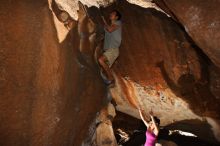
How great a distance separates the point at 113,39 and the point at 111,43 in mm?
119

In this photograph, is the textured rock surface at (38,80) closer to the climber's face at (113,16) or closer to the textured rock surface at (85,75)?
the textured rock surface at (85,75)

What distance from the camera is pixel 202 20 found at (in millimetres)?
5891

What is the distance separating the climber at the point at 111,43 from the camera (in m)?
6.85

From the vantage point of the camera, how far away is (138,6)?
7234mm

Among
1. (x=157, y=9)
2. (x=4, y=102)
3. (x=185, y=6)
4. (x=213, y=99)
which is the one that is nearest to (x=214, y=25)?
(x=185, y=6)

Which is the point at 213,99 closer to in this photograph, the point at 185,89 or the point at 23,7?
the point at 185,89

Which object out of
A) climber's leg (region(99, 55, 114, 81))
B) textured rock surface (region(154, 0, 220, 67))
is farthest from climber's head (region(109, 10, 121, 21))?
textured rock surface (region(154, 0, 220, 67))

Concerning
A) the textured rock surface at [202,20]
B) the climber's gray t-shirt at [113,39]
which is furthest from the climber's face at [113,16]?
the textured rock surface at [202,20]

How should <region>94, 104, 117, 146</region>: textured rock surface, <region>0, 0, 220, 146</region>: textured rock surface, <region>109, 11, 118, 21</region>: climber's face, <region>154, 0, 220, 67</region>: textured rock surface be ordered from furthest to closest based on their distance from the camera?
<region>94, 104, 117, 146</region>: textured rock surface, <region>109, 11, 118, 21</region>: climber's face, <region>154, 0, 220, 67</region>: textured rock surface, <region>0, 0, 220, 146</region>: textured rock surface

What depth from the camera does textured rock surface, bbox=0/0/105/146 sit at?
4.89 metres

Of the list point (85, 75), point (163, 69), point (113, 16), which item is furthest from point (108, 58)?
point (163, 69)

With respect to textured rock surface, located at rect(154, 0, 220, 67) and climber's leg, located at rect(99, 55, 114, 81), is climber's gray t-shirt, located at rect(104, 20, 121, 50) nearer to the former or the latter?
climber's leg, located at rect(99, 55, 114, 81)

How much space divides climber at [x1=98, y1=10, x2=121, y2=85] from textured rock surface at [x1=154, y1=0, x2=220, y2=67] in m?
Result: 1.21

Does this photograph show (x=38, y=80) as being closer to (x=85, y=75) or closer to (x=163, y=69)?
(x=85, y=75)
